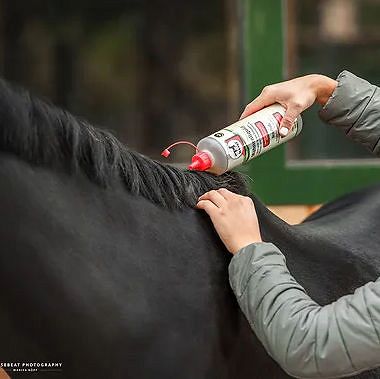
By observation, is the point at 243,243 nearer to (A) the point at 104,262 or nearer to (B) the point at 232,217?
(B) the point at 232,217

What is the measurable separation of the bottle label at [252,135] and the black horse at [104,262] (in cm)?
6

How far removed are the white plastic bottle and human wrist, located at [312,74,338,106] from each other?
4.1 inches

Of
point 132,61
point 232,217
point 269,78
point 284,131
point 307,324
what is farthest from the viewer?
point 132,61

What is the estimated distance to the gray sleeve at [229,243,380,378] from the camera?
3.13 feet

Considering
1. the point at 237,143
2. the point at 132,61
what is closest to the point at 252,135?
the point at 237,143

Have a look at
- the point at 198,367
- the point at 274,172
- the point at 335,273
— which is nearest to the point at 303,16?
the point at 274,172

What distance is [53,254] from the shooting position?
3.14 feet

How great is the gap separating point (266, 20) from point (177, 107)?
1153 millimetres

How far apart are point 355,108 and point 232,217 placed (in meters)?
0.32

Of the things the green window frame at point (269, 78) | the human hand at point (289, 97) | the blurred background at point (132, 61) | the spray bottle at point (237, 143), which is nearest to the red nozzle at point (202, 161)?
the spray bottle at point (237, 143)

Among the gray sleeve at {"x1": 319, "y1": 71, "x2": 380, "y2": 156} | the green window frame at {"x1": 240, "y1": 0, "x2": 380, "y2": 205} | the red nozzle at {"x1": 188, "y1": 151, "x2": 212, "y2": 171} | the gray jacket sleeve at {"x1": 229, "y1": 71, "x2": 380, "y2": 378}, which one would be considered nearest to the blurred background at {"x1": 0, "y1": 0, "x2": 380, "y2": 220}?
the green window frame at {"x1": 240, "y1": 0, "x2": 380, "y2": 205}

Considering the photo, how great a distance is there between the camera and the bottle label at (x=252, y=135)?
1113 mm

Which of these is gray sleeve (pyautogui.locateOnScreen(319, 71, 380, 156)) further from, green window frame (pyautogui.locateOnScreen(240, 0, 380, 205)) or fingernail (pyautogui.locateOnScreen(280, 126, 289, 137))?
green window frame (pyautogui.locateOnScreen(240, 0, 380, 205))

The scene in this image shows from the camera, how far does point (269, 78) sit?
214cm
